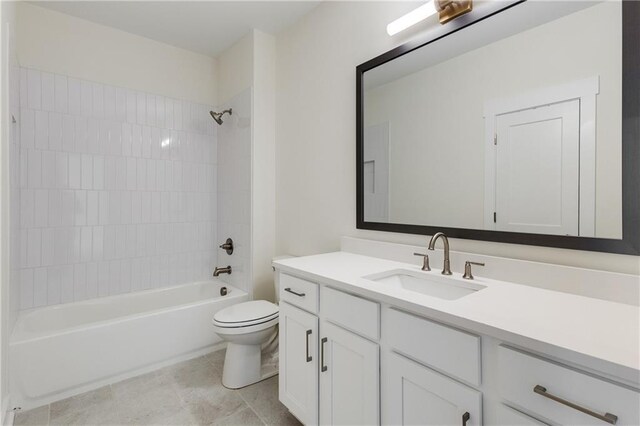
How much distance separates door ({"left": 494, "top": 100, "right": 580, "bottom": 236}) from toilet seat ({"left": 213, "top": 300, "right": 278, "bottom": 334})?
1.44 meters

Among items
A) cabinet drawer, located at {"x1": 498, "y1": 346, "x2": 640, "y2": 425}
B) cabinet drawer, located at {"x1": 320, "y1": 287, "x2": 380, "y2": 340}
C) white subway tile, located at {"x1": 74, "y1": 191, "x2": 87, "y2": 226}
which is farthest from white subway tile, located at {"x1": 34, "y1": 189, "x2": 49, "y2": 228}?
cabinet drawer, located at {"x1": 498, "y1": 346, "x2": 640, "y2": 425}

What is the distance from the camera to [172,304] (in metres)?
2.83

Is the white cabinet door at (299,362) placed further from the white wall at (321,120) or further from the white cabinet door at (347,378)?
the white wall at (321,120)

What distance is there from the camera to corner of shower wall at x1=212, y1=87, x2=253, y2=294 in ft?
Result: 8.71

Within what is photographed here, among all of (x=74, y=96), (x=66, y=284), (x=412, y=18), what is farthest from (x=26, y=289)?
(x=412, y=18)

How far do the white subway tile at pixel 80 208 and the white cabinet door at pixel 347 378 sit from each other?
2158 millimetres

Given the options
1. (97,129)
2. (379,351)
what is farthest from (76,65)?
(379,351)

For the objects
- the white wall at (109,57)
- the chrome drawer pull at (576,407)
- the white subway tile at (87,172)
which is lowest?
the chrome drawer pull at (576,407)

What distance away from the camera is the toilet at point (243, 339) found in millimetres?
1961

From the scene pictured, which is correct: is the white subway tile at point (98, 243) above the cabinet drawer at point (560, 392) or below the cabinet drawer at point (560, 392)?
above

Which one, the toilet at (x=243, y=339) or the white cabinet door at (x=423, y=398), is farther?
the toilet at (x=243, y=339)

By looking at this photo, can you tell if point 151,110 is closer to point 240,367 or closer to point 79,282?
point 79,282

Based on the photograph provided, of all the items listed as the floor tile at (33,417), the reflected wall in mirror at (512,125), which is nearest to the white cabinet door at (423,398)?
the reflected wall in mirror at (512,125)

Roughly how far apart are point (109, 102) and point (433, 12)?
2.46 meters
